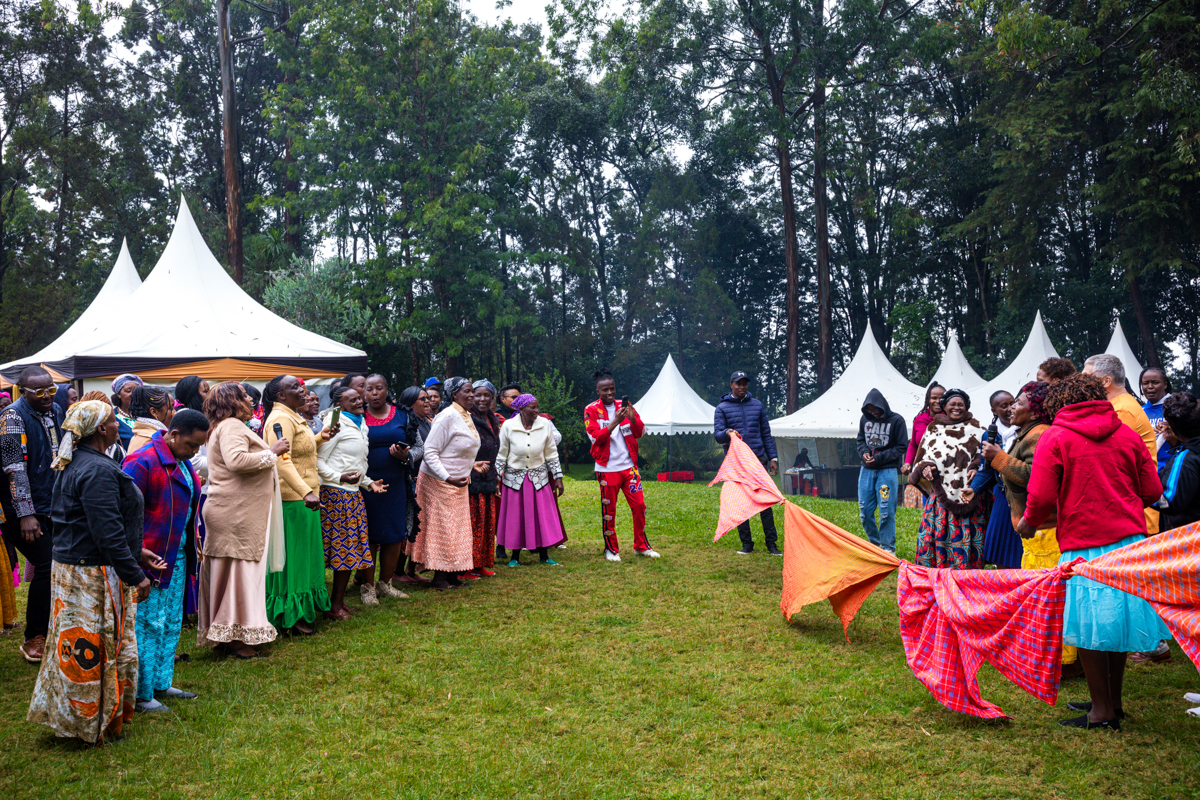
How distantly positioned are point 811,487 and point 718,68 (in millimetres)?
12727

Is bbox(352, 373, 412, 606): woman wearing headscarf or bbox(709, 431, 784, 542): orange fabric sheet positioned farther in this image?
bbox(709, 431, 784, 542): orange fabric sheet

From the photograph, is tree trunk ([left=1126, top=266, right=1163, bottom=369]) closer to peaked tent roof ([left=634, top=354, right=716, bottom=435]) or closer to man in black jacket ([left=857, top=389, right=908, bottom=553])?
peaked tent roof ([left=634, top=354, right=716, bottom=435])

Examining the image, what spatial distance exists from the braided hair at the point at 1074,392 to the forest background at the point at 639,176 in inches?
482

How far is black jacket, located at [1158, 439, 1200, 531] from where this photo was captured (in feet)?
14.0

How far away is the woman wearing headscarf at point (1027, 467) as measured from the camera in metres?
4.66

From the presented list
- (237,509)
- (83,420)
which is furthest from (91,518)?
(237,509)

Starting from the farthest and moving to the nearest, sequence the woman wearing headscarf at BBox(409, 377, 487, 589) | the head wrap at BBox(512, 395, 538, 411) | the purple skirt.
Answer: the purple skirt, the head wrap at BBox(512, 395, 538, 411), the woman wearing headscarf at BBox(409, 377, 487, 589)

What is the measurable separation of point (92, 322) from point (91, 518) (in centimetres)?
1180

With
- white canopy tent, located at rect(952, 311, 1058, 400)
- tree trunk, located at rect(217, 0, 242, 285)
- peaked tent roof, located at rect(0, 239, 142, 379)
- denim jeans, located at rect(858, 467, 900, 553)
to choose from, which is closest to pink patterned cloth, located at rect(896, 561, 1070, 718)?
denim jeans, located at rect(858, 467, 900, 553)

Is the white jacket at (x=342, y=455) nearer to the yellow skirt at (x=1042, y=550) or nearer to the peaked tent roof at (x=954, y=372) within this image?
the yellow skirt at (x=1042, y=550)

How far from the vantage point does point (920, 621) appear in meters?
4.21

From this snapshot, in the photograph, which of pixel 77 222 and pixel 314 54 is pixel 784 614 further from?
pixel 77 222

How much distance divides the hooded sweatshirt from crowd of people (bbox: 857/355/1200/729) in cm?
127

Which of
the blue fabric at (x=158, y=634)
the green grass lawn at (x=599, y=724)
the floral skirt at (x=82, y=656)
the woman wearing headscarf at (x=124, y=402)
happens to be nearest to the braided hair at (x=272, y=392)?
the woman wearing headscarf at (x=124, y=402)
